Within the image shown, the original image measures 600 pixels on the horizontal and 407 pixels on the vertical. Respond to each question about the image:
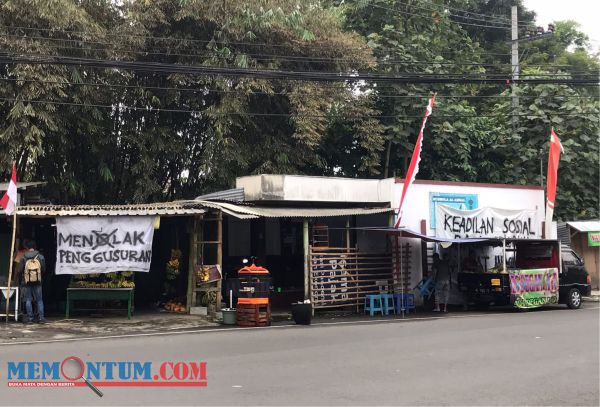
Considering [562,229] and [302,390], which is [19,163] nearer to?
[302,390]

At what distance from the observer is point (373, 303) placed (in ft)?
61.2

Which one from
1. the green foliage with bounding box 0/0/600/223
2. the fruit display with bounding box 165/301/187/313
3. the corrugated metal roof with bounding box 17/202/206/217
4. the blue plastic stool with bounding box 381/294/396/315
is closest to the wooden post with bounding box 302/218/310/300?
the blue plastic stool with bounding box 381/294/396/315

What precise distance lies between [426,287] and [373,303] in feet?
7.93

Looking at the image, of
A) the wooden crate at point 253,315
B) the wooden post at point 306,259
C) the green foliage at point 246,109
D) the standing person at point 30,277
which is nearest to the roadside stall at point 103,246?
the standing person at point 30,277

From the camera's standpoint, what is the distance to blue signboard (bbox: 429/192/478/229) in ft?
69.6

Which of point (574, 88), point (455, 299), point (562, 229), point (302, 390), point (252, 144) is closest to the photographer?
point (302, 390)

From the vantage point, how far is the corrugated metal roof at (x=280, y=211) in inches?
653

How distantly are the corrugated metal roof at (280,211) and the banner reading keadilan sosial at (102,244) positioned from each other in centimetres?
188

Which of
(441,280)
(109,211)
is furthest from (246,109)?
(441,280)

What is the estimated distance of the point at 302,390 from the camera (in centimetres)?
758

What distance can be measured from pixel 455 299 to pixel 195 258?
8647mm

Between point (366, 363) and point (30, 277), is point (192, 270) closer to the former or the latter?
point (30, 277)

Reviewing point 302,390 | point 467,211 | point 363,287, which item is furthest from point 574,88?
point 302,390

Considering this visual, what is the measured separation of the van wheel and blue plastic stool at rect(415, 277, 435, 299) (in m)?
4.13
